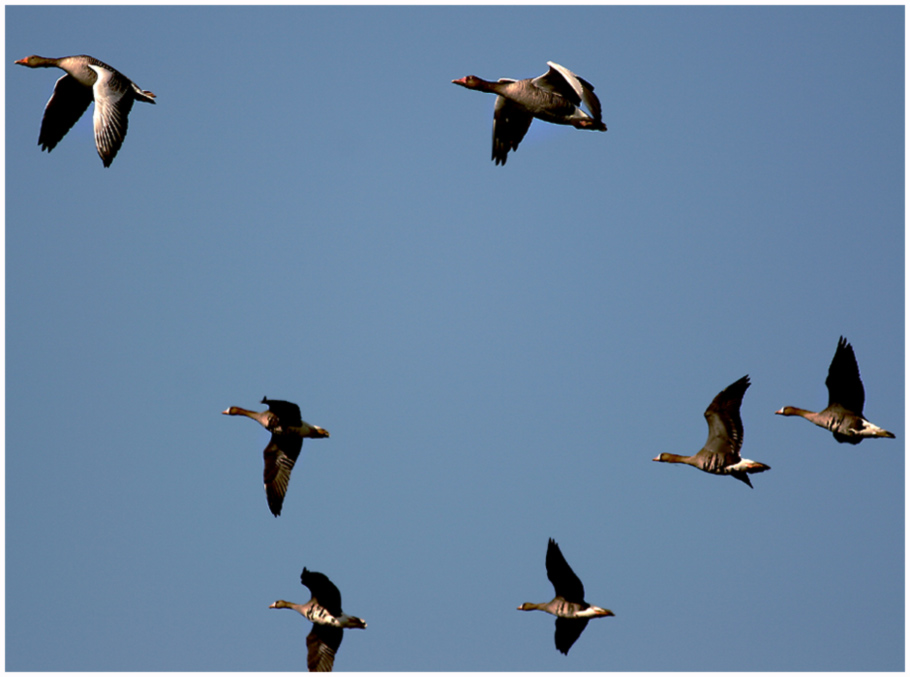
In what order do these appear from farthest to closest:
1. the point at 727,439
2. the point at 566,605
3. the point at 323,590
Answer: the point at 323,590
the point at 566,605
the point at 727,439

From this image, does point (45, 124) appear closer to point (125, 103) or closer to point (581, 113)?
point (125, 103)

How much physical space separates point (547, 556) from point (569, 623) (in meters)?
1.52

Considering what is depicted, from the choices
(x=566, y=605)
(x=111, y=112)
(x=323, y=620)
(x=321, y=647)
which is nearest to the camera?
(x=111, y=112)

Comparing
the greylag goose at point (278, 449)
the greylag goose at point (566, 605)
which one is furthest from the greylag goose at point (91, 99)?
the greylag goose at point (566, 605)

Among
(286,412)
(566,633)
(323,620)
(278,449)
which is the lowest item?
(323,620)

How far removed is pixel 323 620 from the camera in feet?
87.5

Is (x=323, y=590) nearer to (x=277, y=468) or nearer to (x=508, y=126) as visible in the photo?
(x=277, y=468)

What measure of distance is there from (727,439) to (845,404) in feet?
7.04

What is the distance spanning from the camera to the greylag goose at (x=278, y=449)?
84.3ft

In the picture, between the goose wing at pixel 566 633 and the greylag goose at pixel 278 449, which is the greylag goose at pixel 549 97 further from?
the goose wing at pixel 566 633

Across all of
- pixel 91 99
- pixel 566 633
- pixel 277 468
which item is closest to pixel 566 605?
pixel 566 633

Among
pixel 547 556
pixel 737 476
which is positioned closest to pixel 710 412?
pixel 737 476

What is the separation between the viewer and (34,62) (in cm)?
2638

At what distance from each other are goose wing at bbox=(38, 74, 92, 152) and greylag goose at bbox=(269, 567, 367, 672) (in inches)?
353
